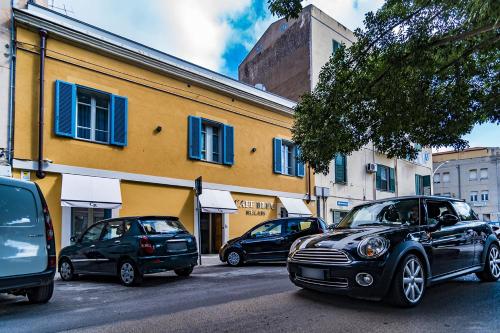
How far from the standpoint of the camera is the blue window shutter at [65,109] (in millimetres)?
12703

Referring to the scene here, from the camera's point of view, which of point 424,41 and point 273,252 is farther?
point 273,252

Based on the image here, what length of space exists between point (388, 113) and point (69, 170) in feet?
30.6

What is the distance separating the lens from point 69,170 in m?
12.9

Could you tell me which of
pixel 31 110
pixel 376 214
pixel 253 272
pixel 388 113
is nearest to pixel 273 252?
pixel 253 272

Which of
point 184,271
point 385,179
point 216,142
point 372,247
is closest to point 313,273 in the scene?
point 372,247

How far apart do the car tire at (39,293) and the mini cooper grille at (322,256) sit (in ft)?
13.4

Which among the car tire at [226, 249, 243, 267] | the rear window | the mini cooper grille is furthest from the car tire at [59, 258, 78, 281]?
the mini cooper grille

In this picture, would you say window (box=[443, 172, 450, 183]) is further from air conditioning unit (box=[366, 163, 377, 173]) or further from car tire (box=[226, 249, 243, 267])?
car tire (box=[226, 249, 243, 267])

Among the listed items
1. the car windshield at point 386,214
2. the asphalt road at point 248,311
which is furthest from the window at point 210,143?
the car windshield at point 386,214

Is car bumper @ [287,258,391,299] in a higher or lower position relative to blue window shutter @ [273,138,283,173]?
lower

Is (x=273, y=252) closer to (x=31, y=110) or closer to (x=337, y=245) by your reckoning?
(x=337, y=245)

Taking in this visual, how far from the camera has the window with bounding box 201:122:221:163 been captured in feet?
57.1

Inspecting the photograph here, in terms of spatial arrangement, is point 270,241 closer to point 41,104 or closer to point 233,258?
point 233,258

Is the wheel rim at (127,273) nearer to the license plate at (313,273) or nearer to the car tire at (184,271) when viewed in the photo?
the car tire at (184,271)
